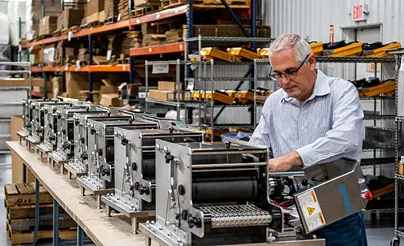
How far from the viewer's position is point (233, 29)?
9133 mm

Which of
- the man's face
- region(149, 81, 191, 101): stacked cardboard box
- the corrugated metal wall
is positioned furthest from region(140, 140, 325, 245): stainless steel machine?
region(149, 81, 191, 101): stacked cardboard box

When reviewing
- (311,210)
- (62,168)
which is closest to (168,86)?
(62,168)

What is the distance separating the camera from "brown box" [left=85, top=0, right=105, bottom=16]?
1320cm

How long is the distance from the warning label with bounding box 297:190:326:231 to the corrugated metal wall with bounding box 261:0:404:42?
5.01m

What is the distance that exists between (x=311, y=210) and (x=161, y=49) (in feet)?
24.3

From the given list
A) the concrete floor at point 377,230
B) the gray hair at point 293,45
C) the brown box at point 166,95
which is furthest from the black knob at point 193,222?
the brown box at point 166,95

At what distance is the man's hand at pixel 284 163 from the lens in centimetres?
297

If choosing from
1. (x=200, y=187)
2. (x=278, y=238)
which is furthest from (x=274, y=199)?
(x=200, y=187)

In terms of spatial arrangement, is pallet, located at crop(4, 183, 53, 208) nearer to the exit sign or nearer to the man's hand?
the exit sign

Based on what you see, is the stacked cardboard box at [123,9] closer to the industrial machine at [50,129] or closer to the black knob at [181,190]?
the industrial machine at [50,129]

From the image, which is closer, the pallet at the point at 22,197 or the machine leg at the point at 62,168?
the machine leg at the point at 62,168

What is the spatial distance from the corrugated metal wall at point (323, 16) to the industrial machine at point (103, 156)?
401cm

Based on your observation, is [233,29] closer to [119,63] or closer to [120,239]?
[119,63]

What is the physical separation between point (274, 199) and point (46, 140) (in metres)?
3.93
